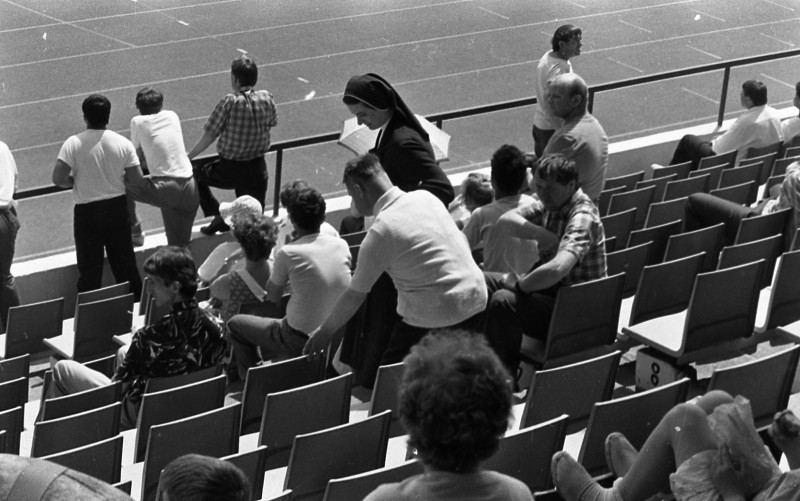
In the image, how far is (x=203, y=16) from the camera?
65.7 ft

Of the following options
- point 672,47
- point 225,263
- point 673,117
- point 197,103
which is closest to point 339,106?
point 197,103

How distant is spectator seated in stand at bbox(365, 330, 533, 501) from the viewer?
105 inches

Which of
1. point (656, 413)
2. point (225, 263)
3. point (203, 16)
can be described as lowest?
point (203, 16)

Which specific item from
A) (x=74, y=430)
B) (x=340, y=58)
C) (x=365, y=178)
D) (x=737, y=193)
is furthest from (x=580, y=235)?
(x=340, y=58)

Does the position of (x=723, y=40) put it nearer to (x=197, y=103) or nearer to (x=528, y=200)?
(x=197, y=103)

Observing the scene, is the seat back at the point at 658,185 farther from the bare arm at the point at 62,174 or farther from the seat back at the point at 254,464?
the seat back at the point at 254,464

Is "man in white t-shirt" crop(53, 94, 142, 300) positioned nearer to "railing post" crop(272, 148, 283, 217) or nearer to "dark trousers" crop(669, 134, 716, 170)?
"railing post" crop(272, 148, 283, 217)

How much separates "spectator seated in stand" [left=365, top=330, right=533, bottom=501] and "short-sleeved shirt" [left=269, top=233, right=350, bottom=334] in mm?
3573

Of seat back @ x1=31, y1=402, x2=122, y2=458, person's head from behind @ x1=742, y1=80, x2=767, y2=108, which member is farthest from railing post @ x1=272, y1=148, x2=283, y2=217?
seat back @ x1=31, y1=402, x2=122, y2=458

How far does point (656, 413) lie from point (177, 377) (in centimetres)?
214

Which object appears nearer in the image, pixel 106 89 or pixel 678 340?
pixel 678 340

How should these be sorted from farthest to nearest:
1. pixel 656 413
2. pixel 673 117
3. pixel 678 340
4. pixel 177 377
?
pixel 673 117 < pixel 678 340 < pixel 177 377 < pixel 656 413

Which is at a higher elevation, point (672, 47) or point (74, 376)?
point (74, 376)

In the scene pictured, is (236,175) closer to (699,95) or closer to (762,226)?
(762,226)
